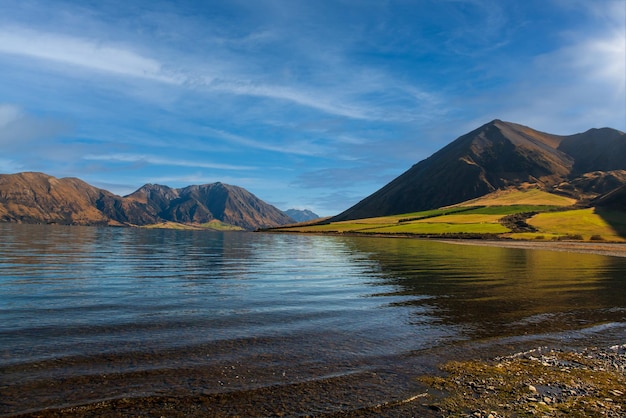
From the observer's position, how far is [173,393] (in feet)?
40.9

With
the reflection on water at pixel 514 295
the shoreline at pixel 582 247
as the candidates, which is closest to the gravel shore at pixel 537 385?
the reflection on water at pixel 514 295

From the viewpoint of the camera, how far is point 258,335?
63.3 feet

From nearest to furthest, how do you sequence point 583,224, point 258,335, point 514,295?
point 258,335 → point 514,295 → point 583,224

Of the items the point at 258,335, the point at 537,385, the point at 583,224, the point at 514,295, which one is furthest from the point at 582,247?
the point at 258,335

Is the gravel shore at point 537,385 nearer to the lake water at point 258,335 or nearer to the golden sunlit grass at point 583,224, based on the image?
the lake water at point 258,335

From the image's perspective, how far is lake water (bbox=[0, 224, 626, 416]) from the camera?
1233 cm

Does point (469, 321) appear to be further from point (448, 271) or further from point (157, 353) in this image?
point (448, 271)

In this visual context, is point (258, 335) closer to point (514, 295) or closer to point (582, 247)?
point (514, 295)

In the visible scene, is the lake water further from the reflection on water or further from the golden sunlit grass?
the golden sunlit grass

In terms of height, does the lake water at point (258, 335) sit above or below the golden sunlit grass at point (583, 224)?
below

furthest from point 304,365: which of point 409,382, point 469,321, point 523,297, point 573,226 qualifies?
point 573,226

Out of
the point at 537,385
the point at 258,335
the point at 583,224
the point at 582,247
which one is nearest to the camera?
the point at 537,385

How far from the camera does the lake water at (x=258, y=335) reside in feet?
40.4

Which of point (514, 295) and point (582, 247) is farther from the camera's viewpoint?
point (582, 247)
